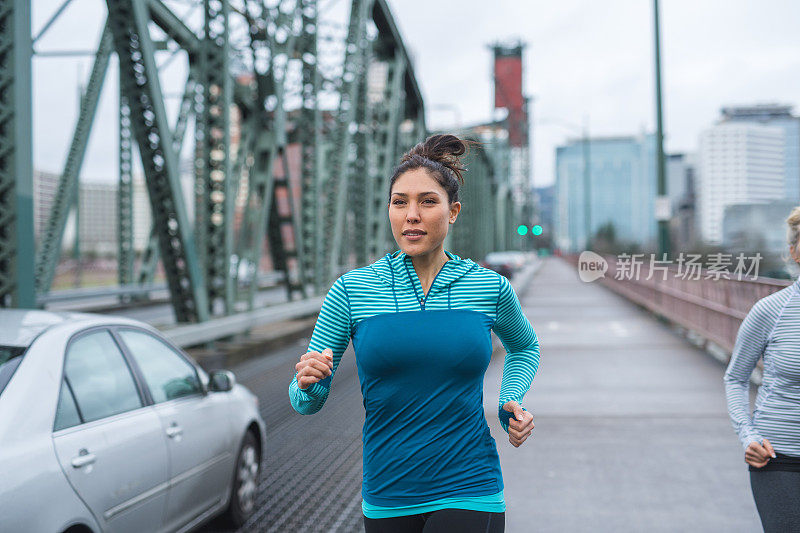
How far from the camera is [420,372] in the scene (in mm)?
2248

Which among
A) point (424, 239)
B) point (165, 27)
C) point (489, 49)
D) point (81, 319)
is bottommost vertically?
point (81, 319)

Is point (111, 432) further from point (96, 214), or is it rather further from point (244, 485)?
point (96, 214)

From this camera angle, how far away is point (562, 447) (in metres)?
7.00

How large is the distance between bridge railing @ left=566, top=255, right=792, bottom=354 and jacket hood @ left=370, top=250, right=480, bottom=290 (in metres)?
5.52

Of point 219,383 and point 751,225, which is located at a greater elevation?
point 751,225

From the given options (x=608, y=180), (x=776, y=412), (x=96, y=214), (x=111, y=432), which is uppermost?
(x=608, y=180)

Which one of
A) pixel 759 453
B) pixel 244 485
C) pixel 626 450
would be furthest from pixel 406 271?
pixel 626 450

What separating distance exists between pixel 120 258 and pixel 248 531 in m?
16.8

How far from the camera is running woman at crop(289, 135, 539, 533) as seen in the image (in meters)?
2.26

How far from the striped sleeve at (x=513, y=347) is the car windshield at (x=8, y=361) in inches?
76.8

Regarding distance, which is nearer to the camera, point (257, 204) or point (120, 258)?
point (257, 204)

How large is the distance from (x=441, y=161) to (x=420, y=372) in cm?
65

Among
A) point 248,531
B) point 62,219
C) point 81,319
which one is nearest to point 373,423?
point 81,319

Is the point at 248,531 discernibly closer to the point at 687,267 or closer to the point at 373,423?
the point at 373,423
